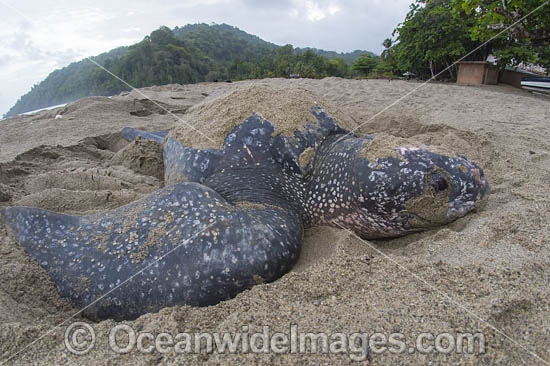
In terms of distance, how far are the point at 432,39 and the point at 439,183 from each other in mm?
13024

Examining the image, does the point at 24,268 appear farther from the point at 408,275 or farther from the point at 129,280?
the point at 408,275

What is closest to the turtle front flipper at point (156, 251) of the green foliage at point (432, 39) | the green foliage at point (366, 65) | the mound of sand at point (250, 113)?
the mound of sand at point (250, 113)

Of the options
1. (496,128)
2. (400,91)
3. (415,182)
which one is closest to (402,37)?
(400,91)

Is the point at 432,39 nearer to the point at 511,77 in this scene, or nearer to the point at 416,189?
the point at 511,77

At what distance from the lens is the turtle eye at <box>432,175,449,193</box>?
1571mm

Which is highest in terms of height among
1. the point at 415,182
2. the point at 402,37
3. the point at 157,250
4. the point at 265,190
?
the point at 402,37

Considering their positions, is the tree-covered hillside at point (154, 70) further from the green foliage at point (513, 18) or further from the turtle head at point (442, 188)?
the turtle head at point (442, 188)

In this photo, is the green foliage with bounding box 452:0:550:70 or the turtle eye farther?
the green foliage with bounding box 452:0:550:70

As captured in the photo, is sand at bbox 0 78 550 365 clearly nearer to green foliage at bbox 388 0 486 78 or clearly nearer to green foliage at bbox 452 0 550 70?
green foliage at bbox 452 0 550 70

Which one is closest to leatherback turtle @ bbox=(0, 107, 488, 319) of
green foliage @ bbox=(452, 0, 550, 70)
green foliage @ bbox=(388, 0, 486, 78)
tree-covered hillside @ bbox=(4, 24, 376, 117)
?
green foliage @ bbox=(452, 0, 550, 70)

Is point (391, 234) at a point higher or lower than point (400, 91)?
lower

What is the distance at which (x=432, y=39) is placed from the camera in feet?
39.5

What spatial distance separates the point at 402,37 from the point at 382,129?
12.5 m

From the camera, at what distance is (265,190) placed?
185 cm
